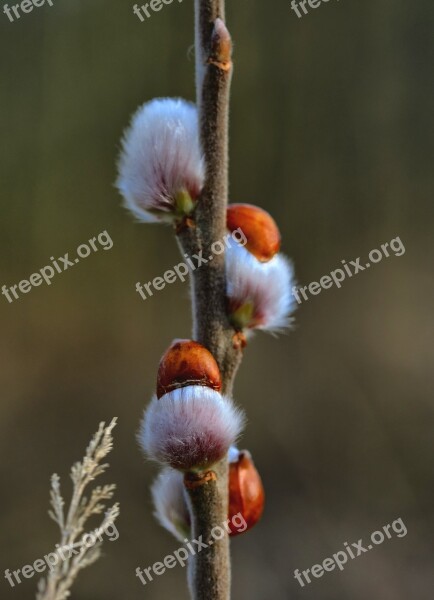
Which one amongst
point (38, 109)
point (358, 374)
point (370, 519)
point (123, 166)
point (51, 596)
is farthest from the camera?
point (38, 109)

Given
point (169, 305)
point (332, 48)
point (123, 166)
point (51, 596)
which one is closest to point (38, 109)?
point (169, 305)

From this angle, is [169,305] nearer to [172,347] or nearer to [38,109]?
[38,109]

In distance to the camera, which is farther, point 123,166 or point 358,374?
point 358,374
